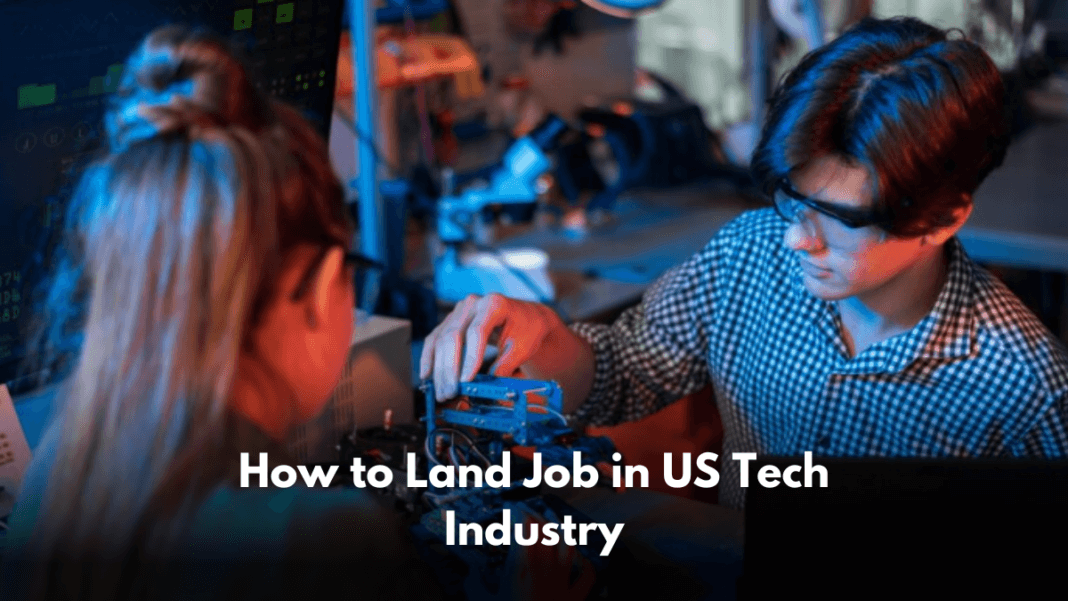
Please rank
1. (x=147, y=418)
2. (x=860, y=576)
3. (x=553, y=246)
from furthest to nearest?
(x=553, y=246) < (x=860, y=576) < (x=147, y=418)

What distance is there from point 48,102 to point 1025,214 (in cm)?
192

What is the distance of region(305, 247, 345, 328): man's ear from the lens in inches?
33.9

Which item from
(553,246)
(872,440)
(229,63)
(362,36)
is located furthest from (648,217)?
(229,63)

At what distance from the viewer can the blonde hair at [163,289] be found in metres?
0.80

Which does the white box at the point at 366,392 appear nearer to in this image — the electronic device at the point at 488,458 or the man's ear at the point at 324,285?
the electronic device at the point at 488,458

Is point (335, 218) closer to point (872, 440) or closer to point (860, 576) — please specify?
point (860, 576)

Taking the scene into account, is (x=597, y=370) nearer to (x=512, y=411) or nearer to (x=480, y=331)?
(x=480, y=331)

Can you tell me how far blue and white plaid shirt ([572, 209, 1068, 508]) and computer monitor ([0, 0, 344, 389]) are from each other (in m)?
0.66

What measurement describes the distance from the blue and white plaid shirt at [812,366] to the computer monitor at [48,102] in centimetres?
66

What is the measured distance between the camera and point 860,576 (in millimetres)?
1048

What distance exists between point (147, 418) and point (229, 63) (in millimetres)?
249

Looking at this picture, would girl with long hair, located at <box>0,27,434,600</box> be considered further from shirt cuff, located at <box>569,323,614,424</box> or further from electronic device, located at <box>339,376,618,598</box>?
shirt cuff, located at <box>569,323,614,424</box>

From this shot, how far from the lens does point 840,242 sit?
1334mm

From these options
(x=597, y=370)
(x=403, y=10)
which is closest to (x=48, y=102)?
(x=597, y=370)
